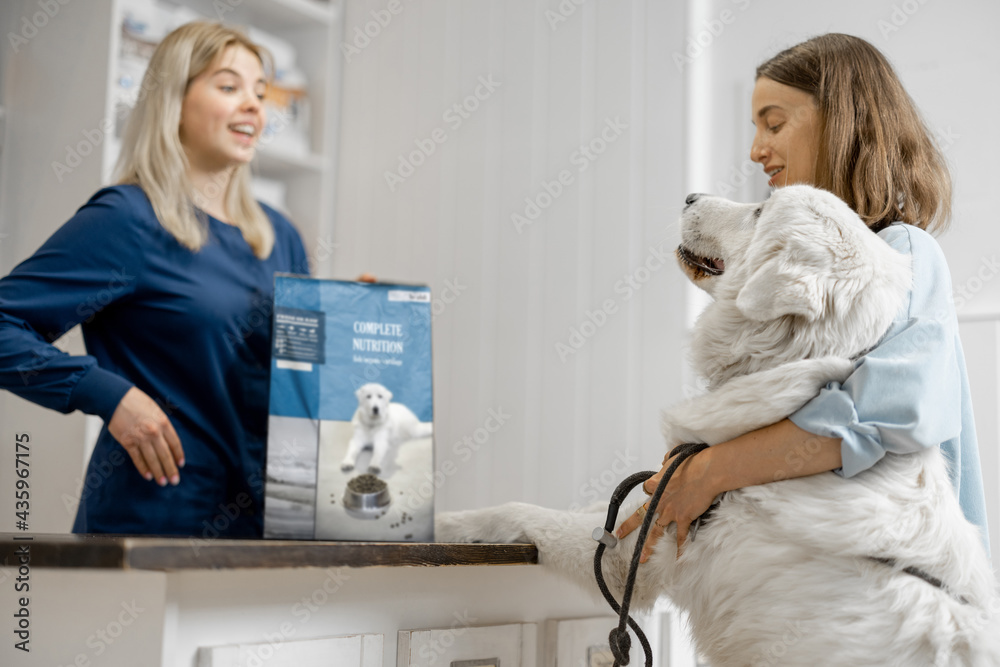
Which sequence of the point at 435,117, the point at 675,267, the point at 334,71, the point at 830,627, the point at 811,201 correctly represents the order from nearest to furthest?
the point at 830,627 → the point at 811,201 → the point at 675,267 → the point at 435,117 → the point at 334,71

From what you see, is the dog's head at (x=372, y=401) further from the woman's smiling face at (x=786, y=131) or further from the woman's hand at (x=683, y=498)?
the woman's smiling face at (x=786, y=131)

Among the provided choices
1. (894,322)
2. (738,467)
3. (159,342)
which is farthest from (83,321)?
(894,322)

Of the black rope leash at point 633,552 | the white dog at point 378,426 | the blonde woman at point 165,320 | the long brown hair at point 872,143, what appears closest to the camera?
the black rope leash at point 633,552

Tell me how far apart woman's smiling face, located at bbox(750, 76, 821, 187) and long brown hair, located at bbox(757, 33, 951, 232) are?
17 mm

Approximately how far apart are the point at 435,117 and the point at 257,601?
1725 millimetres

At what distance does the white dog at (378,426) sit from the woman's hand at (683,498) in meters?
0.45

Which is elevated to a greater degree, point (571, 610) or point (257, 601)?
point (257, 601)

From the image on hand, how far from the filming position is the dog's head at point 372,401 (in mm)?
1392

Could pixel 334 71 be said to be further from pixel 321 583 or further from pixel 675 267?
pixel 321 583

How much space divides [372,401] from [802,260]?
0.73 m

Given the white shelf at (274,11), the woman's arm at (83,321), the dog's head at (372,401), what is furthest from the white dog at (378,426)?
the white shelf at (274,11)

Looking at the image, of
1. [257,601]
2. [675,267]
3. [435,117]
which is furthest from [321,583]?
[435,117]

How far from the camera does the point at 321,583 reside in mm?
994

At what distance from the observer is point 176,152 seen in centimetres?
178
